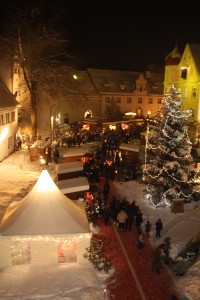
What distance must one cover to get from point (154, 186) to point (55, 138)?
18.2m

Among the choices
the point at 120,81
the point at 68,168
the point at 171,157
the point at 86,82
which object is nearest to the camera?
the point at 171,157

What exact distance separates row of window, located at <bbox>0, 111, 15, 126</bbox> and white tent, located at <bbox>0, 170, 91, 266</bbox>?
1566 cm

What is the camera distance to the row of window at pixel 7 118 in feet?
92.1

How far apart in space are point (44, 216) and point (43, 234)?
780mm

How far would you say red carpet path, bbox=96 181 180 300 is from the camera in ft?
38.7

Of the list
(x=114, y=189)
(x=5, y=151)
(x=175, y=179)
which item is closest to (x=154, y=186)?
(x=175, y=179)

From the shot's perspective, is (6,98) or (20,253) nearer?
(20,253)

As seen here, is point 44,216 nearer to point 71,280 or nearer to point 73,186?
point 71,280

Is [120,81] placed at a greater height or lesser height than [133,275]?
greater

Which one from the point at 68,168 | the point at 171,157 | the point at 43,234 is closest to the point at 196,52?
the point at 171,157

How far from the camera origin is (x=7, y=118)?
97.6 feet

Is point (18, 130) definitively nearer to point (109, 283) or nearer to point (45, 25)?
point (45, 25)

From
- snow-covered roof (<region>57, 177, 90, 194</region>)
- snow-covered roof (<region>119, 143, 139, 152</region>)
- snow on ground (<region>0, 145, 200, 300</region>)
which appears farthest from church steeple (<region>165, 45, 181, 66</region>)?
snow on ground (<region>0, 145, 200, 300</region>)

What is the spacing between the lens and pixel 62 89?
107 ft
